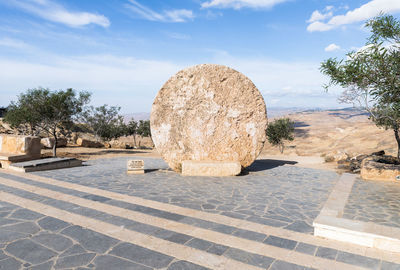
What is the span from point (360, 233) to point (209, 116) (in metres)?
7.06

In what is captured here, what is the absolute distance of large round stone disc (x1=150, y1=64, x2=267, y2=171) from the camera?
1045 cm

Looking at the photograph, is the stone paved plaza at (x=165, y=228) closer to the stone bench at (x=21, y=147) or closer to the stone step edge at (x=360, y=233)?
the stone step edge at (x=360, y=233)

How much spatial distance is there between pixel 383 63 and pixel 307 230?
5.19 m

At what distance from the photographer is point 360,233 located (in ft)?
13.8

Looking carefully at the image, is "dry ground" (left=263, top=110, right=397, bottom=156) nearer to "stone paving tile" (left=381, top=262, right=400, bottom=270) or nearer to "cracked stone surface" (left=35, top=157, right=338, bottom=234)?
"cracked stone surface" (left=35, top=157, right=338, bottom=234)

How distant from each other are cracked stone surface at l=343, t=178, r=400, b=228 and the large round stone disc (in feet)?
12.9

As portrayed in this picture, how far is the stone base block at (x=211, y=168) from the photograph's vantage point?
10117 mm

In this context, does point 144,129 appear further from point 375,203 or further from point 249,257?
point 249,257

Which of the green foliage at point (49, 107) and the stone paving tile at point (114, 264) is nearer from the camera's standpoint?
the stone paving tile at point (114, 264)

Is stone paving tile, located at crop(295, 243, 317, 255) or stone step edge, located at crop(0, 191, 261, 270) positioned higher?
stone step edge, located at crop(0, 191, 261, 270)

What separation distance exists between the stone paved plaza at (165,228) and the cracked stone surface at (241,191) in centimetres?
3

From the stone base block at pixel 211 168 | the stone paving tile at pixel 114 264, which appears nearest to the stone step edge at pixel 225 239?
the stone paving tile at pixel 114 264

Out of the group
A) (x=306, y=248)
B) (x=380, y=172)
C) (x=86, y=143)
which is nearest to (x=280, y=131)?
(x=380, y=172)

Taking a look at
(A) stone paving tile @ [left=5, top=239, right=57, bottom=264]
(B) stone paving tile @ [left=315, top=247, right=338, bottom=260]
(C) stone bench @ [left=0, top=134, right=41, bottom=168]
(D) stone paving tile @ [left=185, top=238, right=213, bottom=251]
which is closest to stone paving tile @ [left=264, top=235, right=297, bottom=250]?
(B) stone paving tile @ [left=315, top=247, right=338, bottom=260]
